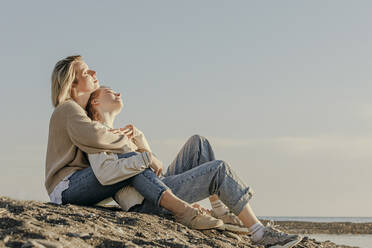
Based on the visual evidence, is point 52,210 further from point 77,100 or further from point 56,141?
point 77,100

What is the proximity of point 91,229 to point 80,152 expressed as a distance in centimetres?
132

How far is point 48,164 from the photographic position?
5.25 metres

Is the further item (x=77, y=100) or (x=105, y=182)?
(x=77, y=100)

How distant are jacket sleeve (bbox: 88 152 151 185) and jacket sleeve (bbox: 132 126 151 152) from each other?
68cm

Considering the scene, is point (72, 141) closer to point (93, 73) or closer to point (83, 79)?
point (83, 79)

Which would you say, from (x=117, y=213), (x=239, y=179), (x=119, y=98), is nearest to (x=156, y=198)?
(x=117, y=213)

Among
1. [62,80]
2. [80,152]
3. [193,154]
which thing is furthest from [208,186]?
[62,80]

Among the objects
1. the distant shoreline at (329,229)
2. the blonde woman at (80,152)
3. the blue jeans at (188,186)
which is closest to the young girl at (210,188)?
the blue jeans at (188,186)

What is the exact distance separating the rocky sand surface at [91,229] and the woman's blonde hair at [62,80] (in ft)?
3.73

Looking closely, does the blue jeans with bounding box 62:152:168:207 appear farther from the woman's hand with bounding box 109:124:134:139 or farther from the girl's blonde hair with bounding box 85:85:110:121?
the girl's blonde hair with bounding box 85:85:110:121

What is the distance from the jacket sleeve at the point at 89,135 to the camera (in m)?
4.87

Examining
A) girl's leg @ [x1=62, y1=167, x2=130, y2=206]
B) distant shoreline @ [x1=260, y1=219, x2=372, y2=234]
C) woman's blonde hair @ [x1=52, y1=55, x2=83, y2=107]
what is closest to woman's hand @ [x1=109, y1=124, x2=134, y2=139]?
girl's leg @ [x1=62, y1=167, x2=130, y2=206]

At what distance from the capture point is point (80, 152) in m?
5.18

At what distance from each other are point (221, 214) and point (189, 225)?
742 mm
